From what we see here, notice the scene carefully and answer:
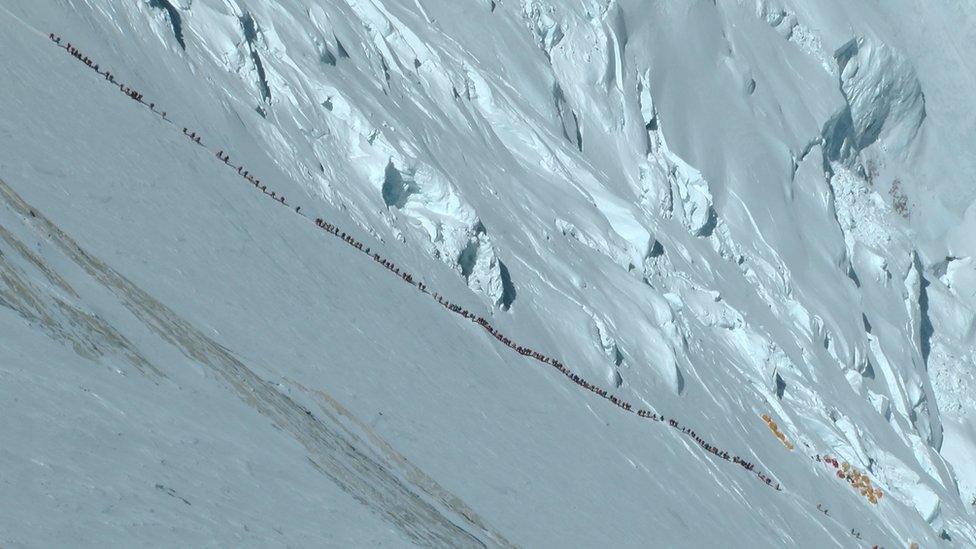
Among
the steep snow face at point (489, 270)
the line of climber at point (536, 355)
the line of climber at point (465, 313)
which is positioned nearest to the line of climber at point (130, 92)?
the line of climber at point (465, 313)

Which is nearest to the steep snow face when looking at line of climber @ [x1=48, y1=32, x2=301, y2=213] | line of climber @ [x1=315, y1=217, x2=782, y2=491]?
line of climber @ [x1=48, y1=32, x2=301, y2=213]

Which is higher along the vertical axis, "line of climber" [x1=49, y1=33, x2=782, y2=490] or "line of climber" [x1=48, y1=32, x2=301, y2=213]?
"line of climber" [x1=48, y1=32, x2=301, y2=213]

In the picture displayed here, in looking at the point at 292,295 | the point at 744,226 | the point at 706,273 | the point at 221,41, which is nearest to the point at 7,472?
the point at 292,295

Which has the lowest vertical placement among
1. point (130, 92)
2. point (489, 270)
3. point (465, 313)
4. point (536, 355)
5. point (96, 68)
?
point (489, 270)

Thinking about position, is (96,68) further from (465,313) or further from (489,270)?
(489,270)

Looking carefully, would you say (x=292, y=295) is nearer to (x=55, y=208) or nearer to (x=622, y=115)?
(x=55, y=208)

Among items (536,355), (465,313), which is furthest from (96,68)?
(536,355)

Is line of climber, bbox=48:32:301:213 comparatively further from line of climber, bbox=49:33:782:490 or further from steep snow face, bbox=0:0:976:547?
steep snow face, bbox=0:0:976:547
